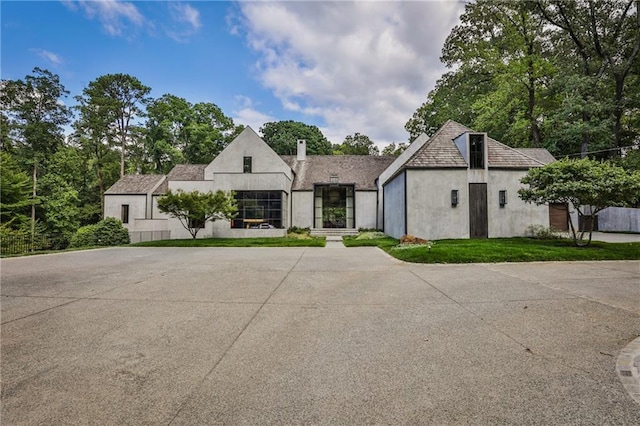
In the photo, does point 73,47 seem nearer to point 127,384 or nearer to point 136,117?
point 127,384

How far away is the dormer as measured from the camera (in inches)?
572

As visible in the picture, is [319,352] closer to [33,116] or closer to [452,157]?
[452,157]

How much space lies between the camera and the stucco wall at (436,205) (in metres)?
14.2

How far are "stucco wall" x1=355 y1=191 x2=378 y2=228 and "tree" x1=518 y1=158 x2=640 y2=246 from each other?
1159 centimetres

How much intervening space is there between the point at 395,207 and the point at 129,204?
796 inches

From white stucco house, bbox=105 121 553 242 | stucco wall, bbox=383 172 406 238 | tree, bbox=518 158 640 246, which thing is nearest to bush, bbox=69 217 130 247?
white stucco house, bbox=105 121 553 242

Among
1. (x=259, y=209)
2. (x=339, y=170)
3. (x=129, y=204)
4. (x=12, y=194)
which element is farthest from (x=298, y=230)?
(x=12, y=194)

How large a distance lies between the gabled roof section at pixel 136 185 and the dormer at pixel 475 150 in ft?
74.1

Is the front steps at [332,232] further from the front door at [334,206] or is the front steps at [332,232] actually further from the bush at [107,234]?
the bush at [107,234]

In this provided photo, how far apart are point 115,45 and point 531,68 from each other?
26430 millimetres

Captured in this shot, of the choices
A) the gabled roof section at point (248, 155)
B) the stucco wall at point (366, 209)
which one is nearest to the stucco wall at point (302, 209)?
the gabled roof section at point (248, 155)

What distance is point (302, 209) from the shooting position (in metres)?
22.2

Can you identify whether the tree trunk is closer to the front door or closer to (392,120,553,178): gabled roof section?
the front door

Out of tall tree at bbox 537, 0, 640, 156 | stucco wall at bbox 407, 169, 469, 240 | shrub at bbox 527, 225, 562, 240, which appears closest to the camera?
shrub at bbox 527, 225, 562, 240
